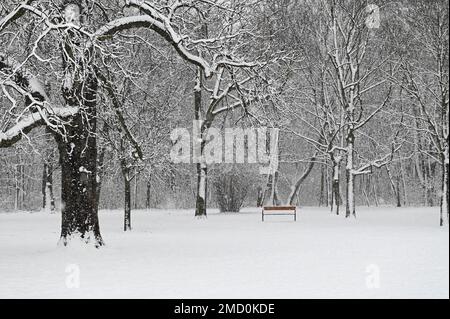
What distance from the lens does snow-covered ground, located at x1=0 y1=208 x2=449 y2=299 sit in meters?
9.72

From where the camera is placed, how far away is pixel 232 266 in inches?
496

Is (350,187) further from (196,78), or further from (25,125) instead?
(25,125)

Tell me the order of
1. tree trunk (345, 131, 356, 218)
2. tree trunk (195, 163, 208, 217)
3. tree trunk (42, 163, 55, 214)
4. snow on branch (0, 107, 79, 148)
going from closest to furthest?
snow on branch (0, 107, 79, 148), tree trunk (195, 163, 208, 217), tree trunk (345, 131, 356, 218), tree trunk (42, 163, 55, 214)

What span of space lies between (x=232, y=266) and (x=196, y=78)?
21.3 m

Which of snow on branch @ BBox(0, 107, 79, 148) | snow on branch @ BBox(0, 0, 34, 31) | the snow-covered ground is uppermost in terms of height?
snow on branch @ BBox(0, 0, 34, 31)

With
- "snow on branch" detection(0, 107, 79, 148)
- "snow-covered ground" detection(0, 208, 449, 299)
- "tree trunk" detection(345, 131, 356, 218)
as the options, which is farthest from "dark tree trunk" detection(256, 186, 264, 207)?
"snow on branch" detection(0, 107, 79, 148)

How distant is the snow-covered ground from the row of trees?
1.99 metres

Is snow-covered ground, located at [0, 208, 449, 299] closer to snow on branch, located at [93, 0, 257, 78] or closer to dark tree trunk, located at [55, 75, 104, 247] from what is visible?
dark tree trunk, located at [55, 75, 104, 247]

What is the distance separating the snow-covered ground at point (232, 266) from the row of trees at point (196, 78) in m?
1.99

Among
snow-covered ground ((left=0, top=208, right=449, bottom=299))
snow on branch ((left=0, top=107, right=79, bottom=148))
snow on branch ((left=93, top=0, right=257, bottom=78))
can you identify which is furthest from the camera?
snow on branch ((left=93, top=0, right=257, bottom=78))

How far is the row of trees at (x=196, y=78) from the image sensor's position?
15.1 metres

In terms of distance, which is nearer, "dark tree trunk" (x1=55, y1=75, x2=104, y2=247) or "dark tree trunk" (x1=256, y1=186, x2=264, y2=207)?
"dark tree trunk" (x1=55, y1=75, x2=104, y2=247)

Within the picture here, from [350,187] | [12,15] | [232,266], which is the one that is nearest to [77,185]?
[12,15]
